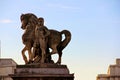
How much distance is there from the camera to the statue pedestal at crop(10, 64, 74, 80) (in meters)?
42.1

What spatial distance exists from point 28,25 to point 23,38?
0.86m

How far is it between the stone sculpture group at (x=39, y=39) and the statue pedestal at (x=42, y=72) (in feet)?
2.96

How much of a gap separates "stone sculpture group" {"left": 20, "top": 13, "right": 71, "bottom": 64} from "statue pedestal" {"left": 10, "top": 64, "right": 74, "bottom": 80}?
Answer: 0.90m

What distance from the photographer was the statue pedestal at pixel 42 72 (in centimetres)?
4206

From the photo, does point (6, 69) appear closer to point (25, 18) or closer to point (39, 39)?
point (25, 18)

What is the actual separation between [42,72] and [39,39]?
2.39 m

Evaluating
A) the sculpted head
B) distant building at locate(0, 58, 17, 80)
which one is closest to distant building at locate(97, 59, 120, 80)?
distant building at locate(0, 58, 17, 80)

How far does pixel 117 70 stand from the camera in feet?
405

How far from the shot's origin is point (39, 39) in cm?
4375

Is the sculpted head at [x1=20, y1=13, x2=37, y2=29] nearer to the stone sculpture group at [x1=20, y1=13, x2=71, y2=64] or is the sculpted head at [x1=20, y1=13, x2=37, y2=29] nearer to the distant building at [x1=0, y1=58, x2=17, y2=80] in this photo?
the stone sculpture group at [x1=20, y1=13, x2=71, y2=64]

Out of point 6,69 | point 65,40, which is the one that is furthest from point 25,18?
point 6,69

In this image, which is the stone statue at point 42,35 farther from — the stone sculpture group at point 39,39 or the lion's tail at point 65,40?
the lion's tail at point 65,40

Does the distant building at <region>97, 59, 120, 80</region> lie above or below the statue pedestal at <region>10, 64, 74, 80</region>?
above

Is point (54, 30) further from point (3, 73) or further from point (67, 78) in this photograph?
point (3, 73)
